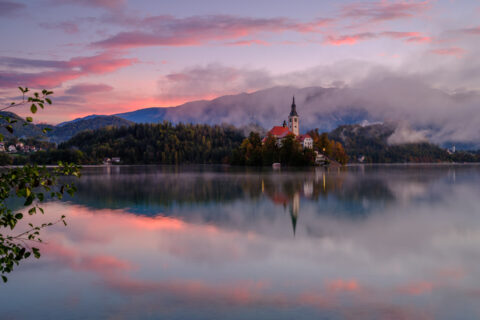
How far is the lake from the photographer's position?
10117 millimetres

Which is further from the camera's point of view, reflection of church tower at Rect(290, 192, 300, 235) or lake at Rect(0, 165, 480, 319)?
reflection of church tower at Rect(290, 192, 300, 235)

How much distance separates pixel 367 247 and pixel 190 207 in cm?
1724

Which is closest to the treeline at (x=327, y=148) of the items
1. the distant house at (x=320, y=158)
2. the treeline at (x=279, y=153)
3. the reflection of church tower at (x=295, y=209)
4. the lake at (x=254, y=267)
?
the distant house at (x=320, y=158)

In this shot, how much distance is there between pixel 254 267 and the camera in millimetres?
14102

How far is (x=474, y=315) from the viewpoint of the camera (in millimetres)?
9516

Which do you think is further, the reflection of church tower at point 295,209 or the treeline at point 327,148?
the treeline at point 327,148

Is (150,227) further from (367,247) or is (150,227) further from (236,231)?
(367,247)

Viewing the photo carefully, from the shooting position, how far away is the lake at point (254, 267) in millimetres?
10117

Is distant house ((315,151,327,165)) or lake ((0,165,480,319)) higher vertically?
distant house ((315,151,327,165))

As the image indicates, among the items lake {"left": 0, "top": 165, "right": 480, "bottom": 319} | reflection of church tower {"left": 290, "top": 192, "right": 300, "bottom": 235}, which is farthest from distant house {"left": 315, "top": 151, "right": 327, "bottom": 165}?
lake {"left": 0, "top": 165, "right": 480, "bottom": 319}

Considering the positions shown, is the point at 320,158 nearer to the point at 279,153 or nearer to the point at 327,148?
the point at 327,148

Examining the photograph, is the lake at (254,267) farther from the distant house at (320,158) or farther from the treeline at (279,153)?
the distant house at (320,158)

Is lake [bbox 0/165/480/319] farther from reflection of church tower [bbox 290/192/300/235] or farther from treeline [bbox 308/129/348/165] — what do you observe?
treeline [bbox 308/129/348/165]

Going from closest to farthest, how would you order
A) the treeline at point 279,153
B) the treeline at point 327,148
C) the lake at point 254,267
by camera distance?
the lake at point 254,267
the treeline at point 279,153
the treeline at point 327,148
